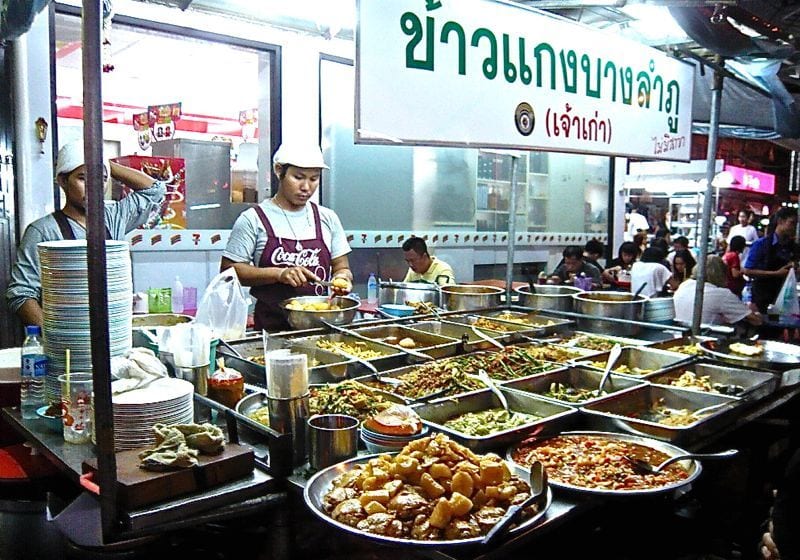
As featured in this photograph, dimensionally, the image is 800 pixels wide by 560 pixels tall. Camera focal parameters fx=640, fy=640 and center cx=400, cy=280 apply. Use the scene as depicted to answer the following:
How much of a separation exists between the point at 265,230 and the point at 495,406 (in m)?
1.88

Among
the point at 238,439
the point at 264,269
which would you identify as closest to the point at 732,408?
the point at 238,439

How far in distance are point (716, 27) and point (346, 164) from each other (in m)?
4.32

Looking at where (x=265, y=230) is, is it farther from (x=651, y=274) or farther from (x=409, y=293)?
(x=651, y=274)

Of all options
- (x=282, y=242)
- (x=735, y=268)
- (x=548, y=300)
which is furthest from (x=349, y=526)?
(x=735, y=268)

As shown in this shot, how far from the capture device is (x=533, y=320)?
13.3 ft

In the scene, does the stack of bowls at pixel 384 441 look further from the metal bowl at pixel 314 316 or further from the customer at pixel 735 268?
the customer at pixel 735 268

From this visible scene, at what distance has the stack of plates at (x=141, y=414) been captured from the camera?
186 centimetres

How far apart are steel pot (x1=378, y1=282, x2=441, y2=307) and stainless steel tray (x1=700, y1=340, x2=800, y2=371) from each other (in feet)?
5.92

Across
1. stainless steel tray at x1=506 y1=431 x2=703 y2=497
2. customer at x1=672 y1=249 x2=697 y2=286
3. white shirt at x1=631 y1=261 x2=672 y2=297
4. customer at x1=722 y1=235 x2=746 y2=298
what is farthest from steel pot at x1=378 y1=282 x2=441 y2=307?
customer at x1=722 y1=235 x2=746 y2=298

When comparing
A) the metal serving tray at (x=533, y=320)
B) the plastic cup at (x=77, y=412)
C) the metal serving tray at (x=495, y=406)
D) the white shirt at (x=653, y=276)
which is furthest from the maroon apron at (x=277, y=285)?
the white shirt at (x=653, y=276)

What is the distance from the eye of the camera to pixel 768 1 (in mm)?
3562

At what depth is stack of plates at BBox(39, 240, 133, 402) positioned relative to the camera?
210 centimetres

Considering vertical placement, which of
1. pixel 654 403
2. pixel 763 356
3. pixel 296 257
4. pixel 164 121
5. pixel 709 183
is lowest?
pixel 654 403

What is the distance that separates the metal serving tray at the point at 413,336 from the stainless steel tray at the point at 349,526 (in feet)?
4.57
